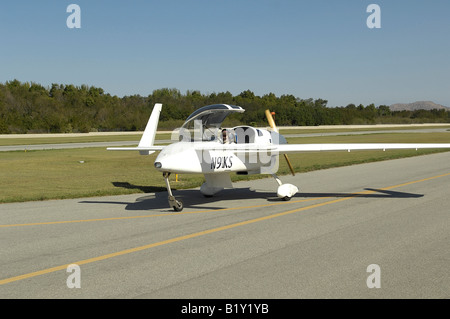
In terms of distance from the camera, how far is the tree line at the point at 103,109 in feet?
268

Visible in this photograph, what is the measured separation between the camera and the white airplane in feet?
35.4

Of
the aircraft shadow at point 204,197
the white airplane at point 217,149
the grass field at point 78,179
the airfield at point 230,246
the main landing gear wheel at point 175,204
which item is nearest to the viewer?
the airfield at point 230,246

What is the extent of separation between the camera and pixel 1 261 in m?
6.91

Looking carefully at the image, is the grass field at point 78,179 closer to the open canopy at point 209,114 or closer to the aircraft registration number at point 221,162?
the aircraft registration number at point 221,162

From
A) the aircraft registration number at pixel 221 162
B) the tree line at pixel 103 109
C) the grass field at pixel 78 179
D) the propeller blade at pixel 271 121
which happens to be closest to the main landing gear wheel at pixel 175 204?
the aircraft registration number at pixel 221 162

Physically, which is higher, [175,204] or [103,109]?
[103,109]

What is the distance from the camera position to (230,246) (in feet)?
25.2

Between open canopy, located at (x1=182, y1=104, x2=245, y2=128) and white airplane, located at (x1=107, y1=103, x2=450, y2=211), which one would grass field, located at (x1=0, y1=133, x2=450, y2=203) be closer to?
white airplane, located at (x1=107, y1=103, x2=450, y2=211)

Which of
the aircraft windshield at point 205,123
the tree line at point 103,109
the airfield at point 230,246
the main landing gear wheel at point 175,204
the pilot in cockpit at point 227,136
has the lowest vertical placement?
the airfield at point 230,246

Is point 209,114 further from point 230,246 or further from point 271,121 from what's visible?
point 230,246

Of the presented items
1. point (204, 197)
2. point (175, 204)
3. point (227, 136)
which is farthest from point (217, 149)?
point (204, 197)

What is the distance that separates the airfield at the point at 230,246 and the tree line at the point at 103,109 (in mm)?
57275

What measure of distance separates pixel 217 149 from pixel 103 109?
94949 mm
